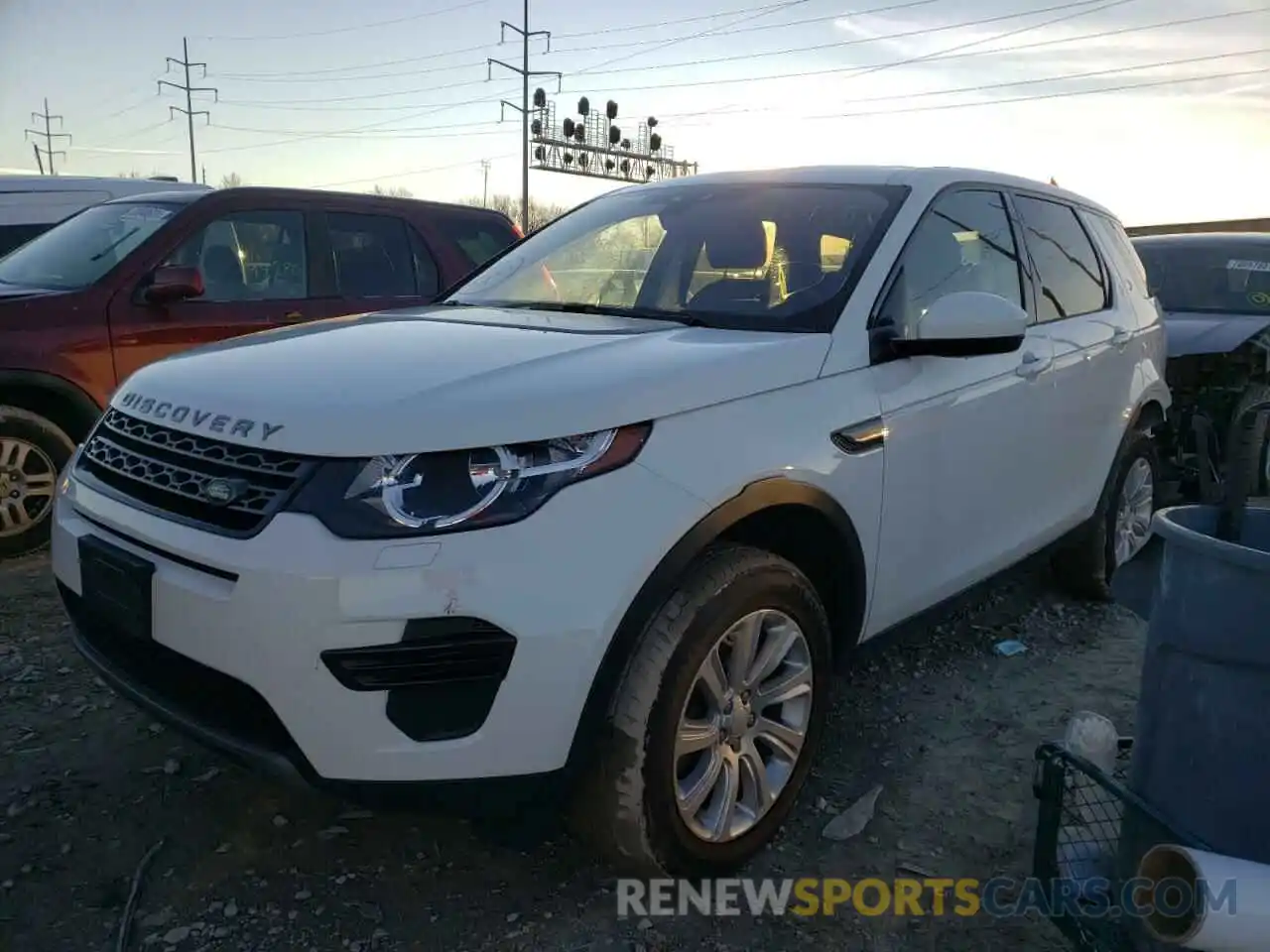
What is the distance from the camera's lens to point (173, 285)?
492 cm

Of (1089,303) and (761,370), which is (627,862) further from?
(1089,303)

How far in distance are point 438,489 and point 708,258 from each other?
62.4 inches

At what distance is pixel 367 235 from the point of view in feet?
19.1

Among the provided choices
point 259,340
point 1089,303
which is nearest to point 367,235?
point 259,340

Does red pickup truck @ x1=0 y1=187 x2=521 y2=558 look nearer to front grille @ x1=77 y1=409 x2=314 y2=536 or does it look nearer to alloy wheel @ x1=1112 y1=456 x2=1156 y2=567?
front grille @ x1=77 y1=409 x2=314 y2=536

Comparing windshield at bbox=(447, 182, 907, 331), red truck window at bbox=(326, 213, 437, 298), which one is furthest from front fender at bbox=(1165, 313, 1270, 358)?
red truck window at bbox=(326, 213, 437, 298)

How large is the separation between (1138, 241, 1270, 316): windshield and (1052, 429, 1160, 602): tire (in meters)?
2.69

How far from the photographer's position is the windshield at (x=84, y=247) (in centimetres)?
508

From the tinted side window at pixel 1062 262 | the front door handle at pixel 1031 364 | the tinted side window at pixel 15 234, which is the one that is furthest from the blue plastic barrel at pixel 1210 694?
the tinted side window at pixel 15 234

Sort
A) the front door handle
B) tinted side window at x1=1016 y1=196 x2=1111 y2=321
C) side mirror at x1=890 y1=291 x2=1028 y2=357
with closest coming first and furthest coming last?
side mirror at x1=890 y1=291 x2=1028 y2=357 < the front door handle < tinted side window at x1=1016 y1=196 x2=1111 y2=321

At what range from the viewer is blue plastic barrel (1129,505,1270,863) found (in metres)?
1.87

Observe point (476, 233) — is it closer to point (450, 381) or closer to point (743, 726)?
point (450, 381)

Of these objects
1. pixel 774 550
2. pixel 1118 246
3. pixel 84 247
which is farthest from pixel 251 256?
pixel 1118 246

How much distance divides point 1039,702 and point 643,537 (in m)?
2.23
